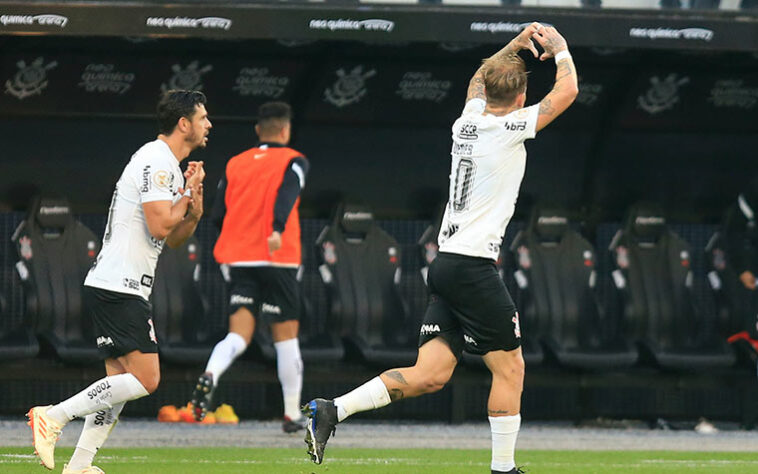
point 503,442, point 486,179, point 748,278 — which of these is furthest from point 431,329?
point 748,278

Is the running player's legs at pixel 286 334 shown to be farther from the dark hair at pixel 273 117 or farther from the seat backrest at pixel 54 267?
the seat backrest at pixel 54 267

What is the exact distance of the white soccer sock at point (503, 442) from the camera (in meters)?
6.62

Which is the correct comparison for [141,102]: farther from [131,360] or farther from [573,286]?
[131,360]

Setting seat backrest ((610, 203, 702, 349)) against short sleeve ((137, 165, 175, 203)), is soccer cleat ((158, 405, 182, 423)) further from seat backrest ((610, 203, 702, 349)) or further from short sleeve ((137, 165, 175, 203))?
short sleeve ((137, 165, 175, 203))

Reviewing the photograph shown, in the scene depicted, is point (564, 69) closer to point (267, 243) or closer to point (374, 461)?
point (374, 461)

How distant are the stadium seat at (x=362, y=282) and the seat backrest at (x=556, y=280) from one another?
0.95m

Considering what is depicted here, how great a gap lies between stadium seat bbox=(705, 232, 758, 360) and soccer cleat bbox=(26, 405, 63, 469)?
20.2 feet

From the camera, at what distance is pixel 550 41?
6.80 meters

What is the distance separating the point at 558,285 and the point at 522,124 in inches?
195

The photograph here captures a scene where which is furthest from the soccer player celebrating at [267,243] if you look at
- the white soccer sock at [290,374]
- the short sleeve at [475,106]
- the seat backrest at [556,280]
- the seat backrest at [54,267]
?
the short sleeve at [475,106]

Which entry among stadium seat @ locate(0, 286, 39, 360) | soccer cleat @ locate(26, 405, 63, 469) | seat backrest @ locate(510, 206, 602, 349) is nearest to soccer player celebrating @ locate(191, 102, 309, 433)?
stadium seat @ locate(0, 286, 39, 360)

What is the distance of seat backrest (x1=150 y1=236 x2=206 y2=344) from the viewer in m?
11.1

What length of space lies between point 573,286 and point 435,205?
1271mm

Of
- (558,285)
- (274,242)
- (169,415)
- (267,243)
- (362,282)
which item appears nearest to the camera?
(274,242)
